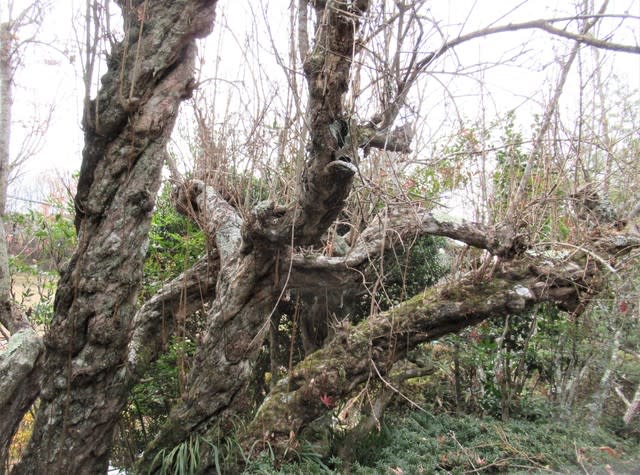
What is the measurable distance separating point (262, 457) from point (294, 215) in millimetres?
1712

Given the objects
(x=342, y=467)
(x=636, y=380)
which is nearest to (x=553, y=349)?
(x=636, y=380)

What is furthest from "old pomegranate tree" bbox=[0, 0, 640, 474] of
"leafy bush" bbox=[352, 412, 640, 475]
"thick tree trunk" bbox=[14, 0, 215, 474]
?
"leafy bush" bbox=[352, 412, 640, 475]

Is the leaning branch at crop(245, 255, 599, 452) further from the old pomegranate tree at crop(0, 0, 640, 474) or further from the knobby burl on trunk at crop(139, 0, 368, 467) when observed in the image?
the knobby burl on trunk at crop(139, 0, 368, 467)

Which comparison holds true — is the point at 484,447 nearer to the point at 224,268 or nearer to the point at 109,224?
the point at 224,268

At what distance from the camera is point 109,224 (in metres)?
2.74

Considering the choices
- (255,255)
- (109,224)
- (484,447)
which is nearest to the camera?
(109,224)

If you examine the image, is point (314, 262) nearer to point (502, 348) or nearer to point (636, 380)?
point (502, 348)

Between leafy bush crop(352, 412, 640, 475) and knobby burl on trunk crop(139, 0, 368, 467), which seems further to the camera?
leafy bush crop(352, 412, 640, 475)

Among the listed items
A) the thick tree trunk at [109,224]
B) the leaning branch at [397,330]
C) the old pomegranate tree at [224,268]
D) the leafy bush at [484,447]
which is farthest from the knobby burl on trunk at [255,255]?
the leafy bush at [484,447]

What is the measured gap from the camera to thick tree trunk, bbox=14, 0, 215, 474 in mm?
2711

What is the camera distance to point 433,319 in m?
3.85

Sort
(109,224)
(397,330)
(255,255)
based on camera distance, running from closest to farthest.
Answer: (109,224) → (255,255) → (397,330)

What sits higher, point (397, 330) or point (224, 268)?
point (224, 268)

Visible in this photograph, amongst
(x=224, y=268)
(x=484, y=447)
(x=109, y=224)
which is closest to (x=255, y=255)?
(x=224, y=268)
